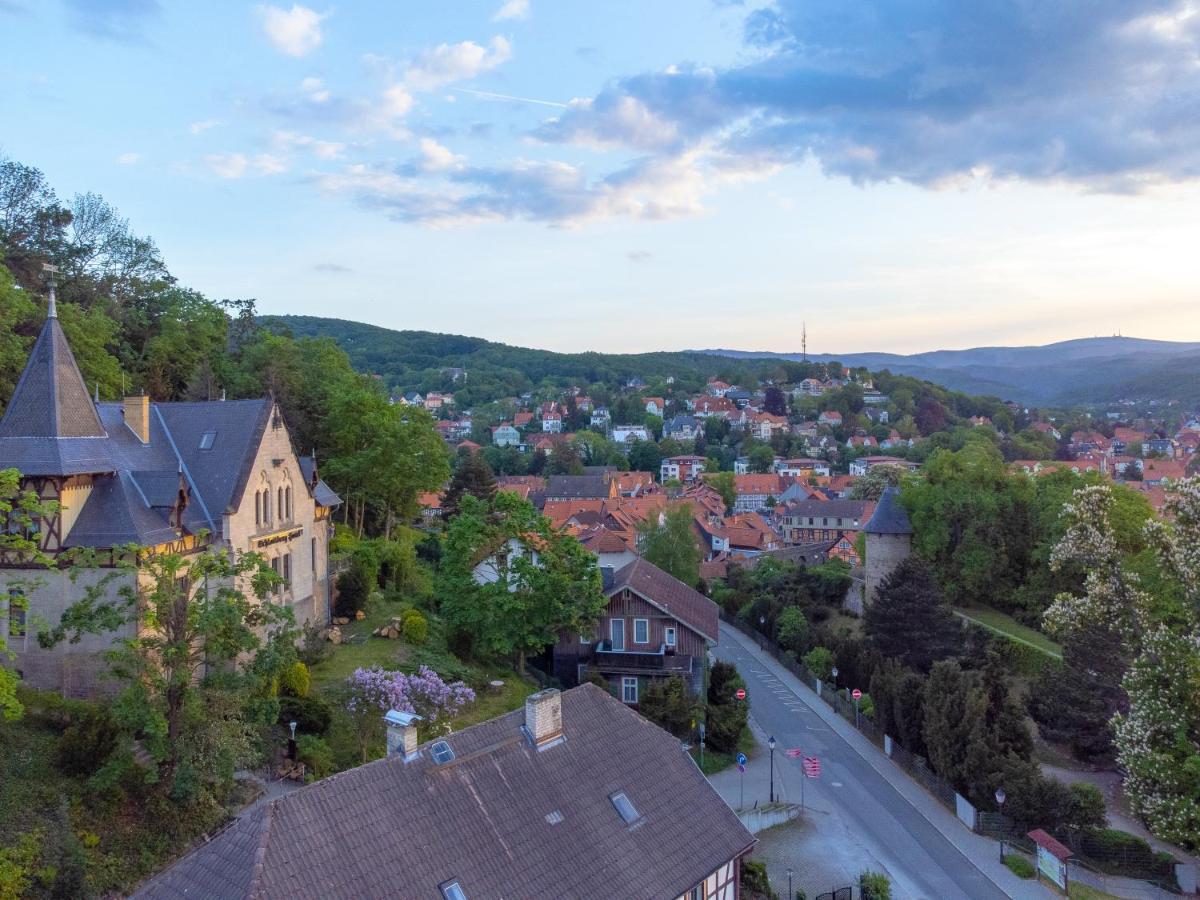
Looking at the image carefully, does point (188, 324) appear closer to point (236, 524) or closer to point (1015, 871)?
point (236, 524)

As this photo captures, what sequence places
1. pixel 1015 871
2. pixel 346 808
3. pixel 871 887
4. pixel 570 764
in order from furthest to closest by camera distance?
pixel 1015 871 → pixel 871 887 → pixel 570 764 → pixel 346 808

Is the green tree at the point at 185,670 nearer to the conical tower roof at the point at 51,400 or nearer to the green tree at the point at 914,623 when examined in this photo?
the conical tower roof at the point at 51,400

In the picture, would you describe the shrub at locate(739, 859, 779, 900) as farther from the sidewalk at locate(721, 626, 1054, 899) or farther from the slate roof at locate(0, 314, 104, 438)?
the slate roof at locate(0, 314, 104, 438)

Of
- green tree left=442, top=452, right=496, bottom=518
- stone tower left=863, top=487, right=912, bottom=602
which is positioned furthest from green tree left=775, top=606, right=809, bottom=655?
green tree left=442, top=452, right=496, bottom=518

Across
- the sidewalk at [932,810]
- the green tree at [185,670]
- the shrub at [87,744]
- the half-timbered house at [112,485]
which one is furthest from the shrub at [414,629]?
the sidewalk at [932,810]

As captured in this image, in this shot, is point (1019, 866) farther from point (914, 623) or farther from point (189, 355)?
point (189, 355)

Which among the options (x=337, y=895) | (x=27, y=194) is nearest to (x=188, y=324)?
(x=27, y=194)

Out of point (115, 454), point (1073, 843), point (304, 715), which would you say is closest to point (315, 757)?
point (304, 715)

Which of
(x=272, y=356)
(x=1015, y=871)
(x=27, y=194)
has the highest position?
(x=27, y=194)
